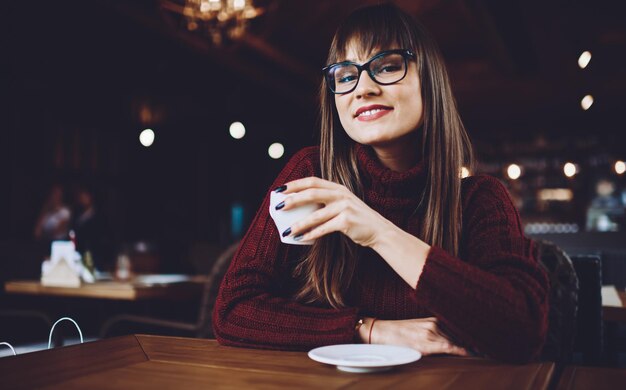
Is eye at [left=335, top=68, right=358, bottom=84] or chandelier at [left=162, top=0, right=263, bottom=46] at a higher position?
chandelier at [left=162, top=0, right=263, bottom=46]

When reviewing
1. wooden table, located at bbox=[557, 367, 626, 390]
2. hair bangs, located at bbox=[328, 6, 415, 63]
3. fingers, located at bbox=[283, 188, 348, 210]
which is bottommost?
wooden table, located at bbox=[557, 367, 626, 390]

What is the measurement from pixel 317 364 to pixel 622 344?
3.00 m

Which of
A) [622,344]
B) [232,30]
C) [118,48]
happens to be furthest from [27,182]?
[622,344]

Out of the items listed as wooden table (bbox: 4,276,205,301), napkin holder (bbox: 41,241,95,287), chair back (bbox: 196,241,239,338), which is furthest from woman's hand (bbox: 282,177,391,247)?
napkin holder (bbox: 41,241,95,287)

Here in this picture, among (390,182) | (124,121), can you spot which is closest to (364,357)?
(390,182)

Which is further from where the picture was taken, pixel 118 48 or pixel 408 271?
pixel 118 48

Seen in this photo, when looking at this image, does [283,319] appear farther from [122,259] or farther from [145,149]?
[145,149]

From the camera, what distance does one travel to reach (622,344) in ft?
10.8

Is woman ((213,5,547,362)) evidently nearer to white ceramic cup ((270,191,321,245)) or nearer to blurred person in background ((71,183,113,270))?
white ceramic cup ((270,191,321,245))

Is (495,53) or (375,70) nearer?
(375,70)

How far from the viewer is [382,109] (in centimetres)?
132

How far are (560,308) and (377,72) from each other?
2.96 ft

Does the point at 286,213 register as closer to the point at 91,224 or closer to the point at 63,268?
the point at 63,268

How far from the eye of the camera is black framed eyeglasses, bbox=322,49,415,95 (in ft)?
4.34
